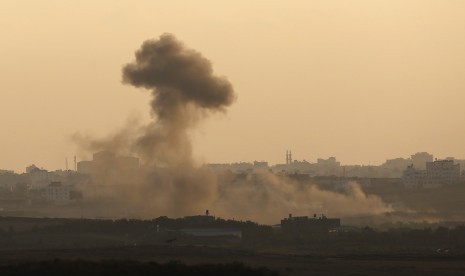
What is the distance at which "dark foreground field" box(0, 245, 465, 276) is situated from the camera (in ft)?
227

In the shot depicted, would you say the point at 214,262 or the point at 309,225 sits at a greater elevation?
the point at 309,225

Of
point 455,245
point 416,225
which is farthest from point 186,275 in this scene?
point 416,225

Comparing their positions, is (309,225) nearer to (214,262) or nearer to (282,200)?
(214,262)

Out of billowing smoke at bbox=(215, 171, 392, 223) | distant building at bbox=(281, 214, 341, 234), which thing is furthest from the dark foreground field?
billowing smoke at bbox=(215, 171, 392, 223)

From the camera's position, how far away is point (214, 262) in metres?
82.9

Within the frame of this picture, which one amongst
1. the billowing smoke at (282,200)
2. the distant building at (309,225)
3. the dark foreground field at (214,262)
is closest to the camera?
the dark foreground field at (214,262)

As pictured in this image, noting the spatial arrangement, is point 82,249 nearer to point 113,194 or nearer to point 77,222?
point 77,222

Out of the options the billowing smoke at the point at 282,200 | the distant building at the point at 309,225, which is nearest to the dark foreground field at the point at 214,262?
the distant building at the point at 309,225

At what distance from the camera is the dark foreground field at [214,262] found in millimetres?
69125

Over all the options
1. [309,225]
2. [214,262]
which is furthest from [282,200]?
[214,262]

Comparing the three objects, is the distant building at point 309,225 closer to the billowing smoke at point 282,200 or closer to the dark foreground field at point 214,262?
the billowing smoke at point 282,200

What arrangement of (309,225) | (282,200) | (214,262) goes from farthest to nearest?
1. (282,200)
2. (309,225)
3. (214,262)

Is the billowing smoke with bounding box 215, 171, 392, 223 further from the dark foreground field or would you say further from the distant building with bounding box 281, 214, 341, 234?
the dark foreground field

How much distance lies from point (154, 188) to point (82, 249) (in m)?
45.2
